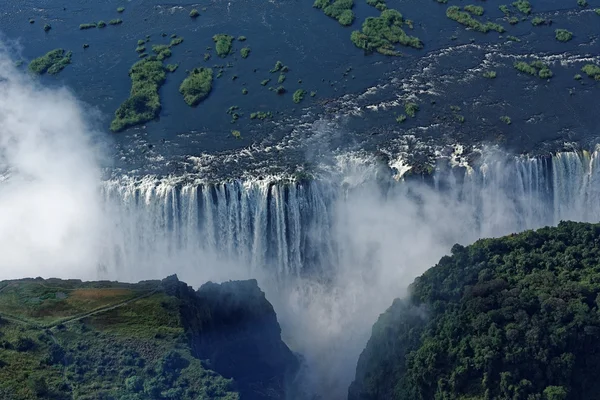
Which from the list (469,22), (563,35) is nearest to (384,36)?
(469,22)

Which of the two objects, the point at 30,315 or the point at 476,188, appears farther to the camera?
the point at 476,188

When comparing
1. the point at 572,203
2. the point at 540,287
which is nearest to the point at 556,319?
the point at 540,287

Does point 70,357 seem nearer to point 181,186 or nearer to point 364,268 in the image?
point 181,186

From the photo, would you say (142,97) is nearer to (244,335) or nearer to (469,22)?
(244,335)

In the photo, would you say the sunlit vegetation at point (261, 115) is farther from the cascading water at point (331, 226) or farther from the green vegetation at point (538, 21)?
the green vegetation at point (538, 21)

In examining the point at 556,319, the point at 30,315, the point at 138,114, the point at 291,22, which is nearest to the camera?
the point at 556,319

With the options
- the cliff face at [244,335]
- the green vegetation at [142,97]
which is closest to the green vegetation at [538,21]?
the green vegetation at [142,97]
